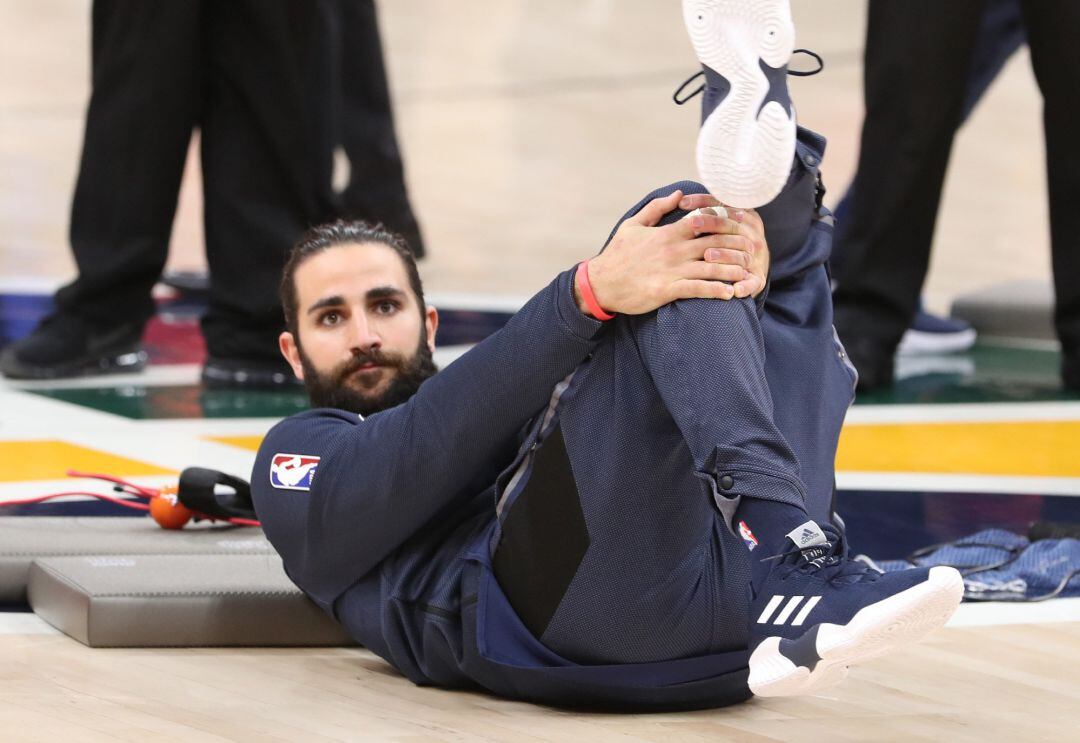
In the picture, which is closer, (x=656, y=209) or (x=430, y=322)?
(x=656, y=209)

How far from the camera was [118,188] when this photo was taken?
171 inches

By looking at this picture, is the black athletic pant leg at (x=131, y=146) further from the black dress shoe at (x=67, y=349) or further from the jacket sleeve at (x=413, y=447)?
the jacket sleeve at (x=413, y=447)

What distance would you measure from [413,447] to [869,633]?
0.58 metres

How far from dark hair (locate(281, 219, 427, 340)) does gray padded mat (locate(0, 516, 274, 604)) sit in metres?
0.39

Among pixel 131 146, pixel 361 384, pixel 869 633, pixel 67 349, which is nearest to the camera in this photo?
pixel 869 633

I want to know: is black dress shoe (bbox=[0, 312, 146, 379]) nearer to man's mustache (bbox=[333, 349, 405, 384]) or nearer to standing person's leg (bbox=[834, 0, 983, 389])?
standing person's leg (bbox=[834, 0, 983, 389])

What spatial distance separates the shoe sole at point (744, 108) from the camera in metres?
1.93

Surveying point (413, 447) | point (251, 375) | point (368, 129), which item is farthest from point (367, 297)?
point (368, 129)

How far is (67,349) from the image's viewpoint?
442 centimetres

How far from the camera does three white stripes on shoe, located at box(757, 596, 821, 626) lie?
6.09 ft

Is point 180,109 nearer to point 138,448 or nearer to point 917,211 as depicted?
point 138,448

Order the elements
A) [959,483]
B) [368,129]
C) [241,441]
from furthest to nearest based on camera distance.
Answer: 1. [368,129]
2. [241,441]
3. [959,483]

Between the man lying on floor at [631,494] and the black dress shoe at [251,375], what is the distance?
2.08 metres

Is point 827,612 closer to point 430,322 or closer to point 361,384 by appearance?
point 361,384
